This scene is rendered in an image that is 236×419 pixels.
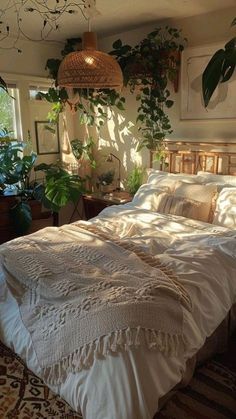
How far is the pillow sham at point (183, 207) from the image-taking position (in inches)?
107

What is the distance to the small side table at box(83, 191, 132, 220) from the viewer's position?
3588 millimetres

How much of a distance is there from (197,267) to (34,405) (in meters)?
1.07

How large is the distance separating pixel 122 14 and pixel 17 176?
179 centimetres

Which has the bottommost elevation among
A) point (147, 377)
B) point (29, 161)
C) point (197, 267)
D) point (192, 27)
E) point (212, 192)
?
point (147, 377)

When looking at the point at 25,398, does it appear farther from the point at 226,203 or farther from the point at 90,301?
the point at 226,203

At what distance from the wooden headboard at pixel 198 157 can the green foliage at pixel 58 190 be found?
0.84 m

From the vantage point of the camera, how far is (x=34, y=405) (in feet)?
5.41

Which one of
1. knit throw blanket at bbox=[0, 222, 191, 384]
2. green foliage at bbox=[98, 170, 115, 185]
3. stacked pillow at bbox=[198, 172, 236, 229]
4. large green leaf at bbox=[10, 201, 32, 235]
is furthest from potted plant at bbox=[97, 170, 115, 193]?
knit throw blanket at bbox=[0, 222, 191, 384]

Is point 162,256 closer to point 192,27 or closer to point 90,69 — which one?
point 90,69

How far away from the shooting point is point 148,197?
307 centimetres

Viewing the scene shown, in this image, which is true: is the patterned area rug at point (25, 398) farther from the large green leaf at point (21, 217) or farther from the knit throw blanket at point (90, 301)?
the large green leaf at point (21, 217)

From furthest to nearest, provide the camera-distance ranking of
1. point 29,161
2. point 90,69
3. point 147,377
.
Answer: point 29,161
point 90,69
point 147,377

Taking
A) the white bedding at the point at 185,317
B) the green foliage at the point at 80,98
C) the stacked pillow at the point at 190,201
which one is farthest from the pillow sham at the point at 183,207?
the green foliage at the point at 80,98

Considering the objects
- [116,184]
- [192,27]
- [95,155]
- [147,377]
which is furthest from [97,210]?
[147,377]
